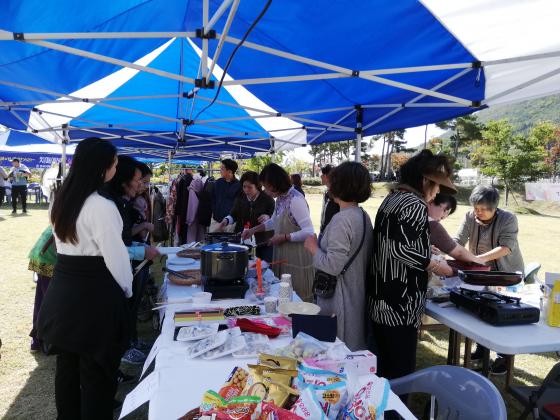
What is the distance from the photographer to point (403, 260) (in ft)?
5.91

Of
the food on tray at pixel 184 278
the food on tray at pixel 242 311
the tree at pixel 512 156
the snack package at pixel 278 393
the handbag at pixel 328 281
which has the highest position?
the tree at pixel 512 156

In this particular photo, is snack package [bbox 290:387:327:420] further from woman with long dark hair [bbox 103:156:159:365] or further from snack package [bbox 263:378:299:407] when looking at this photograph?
woman with long dark hair [bbox 103:156:159:365]

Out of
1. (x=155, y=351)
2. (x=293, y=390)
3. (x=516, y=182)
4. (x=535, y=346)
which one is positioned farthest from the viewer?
(x=516, y=182)

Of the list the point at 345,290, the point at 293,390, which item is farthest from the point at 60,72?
the point at 293,390

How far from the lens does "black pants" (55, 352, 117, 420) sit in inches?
67.7

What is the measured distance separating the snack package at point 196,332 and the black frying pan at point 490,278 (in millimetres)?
1449

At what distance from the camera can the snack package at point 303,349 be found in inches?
48.6

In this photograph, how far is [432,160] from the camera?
1888 millimetres

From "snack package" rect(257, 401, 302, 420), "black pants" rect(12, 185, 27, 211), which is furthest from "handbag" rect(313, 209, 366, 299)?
"black pants" rect(12, 185, 27, 211)

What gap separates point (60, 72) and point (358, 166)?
2.82 m

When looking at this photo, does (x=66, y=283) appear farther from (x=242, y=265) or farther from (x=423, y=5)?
(x=423, y=5)

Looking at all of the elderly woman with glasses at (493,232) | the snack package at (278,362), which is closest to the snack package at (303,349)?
the snack package at (278,362)

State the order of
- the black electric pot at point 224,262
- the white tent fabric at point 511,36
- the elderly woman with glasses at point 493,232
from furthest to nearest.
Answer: the elderly woman with glasses at point 493,232 < the black electric pot at point 224,262 < the white tent fabric at point 511,36

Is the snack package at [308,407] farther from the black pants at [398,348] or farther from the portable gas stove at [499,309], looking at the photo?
the portable gas stove at [499,309]
